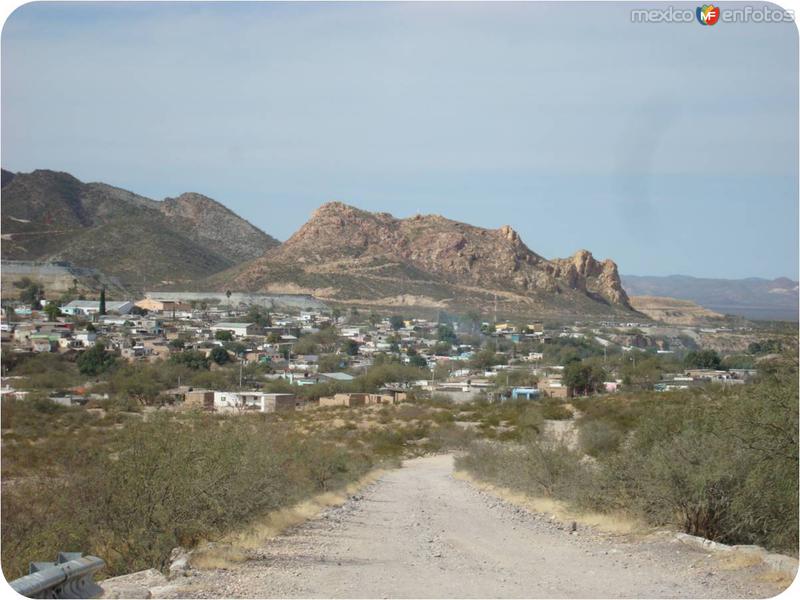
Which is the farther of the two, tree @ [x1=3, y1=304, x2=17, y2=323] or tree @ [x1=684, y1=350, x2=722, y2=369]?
tree @ [x1=3, y1=304, x2=17, y2=323]

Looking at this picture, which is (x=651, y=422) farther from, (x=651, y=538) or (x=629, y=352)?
(x=629, y=352)

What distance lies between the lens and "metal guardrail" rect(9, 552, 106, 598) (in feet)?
32.0

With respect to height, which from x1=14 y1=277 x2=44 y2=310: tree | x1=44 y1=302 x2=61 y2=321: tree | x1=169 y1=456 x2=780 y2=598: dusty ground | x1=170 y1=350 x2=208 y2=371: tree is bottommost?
x1=170 y1=350 x2=208 y2=371: tree

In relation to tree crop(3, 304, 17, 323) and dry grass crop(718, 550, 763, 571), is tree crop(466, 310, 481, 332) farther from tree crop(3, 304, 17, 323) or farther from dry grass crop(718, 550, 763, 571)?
dry grass crop(718, 550, 763, 571)

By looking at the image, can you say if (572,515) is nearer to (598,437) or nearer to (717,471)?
(717,471)

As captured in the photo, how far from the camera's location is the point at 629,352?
282 feet

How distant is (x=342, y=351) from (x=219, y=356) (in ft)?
72.5

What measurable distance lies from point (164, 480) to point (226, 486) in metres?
1.53

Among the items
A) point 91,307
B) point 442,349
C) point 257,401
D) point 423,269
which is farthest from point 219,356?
point 423,269

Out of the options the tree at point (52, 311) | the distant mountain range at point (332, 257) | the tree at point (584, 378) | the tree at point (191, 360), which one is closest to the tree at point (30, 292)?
the tree at point (52, 311)

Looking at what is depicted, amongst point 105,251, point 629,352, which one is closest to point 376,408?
point 629,352

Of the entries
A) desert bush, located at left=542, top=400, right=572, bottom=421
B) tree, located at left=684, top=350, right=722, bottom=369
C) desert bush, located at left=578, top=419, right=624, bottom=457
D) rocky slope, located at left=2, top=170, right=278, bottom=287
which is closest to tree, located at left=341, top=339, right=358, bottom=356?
tree, located at left=684, top=350, right=722, bottom=369

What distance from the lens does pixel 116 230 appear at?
126438 millimetres

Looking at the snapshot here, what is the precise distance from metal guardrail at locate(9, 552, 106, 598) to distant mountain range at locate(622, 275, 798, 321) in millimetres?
113094
